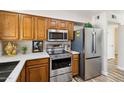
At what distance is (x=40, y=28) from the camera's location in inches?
118

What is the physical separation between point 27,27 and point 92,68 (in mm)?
2343

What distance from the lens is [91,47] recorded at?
11.2 ft

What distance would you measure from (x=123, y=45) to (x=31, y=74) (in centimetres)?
391

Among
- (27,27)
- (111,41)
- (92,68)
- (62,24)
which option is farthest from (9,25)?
(111,41)

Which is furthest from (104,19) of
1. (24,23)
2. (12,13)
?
(12,13)

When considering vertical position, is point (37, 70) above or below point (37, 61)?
below

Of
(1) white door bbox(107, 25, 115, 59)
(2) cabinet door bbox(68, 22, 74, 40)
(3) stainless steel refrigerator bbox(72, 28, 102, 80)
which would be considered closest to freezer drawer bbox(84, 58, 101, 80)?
(3) stainless steel refrigerator bbox(72, 28, 102, 80)

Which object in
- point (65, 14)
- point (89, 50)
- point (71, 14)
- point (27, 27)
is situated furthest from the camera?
point (71, 14)

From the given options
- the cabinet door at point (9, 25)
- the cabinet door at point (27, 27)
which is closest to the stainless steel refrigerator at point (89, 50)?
the cabinet door at point (27, 27)

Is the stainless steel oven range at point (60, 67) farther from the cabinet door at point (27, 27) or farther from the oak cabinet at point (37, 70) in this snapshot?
the cabinet door at point (27, 27)

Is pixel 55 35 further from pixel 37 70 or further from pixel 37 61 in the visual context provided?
pixel 37 70

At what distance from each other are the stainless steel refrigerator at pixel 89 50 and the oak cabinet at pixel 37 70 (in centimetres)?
125

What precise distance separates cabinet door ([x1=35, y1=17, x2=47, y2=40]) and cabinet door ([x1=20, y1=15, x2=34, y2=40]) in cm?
11

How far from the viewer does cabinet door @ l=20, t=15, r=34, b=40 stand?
2702mm
